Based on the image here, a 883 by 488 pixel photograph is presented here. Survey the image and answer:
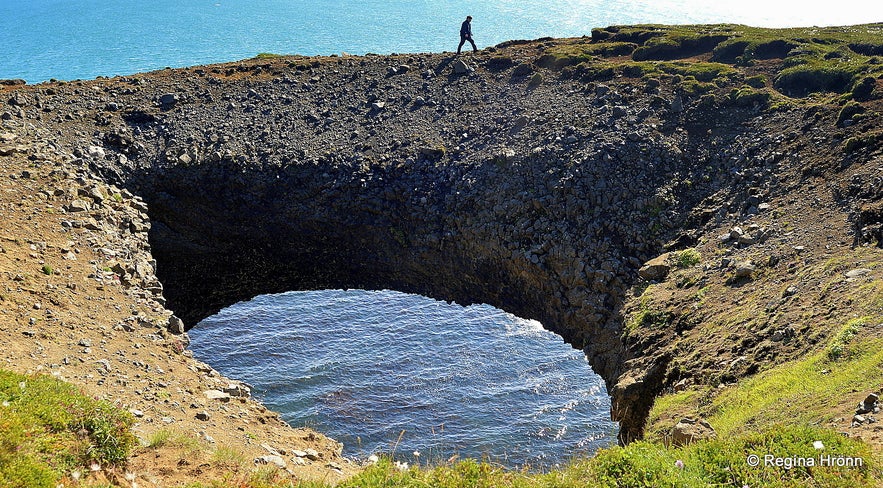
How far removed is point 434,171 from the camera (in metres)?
35.1

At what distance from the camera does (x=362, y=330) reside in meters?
38.3

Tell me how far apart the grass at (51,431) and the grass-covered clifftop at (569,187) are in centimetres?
359

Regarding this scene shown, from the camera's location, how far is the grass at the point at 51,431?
34.0 feet

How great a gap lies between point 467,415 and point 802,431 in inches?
854

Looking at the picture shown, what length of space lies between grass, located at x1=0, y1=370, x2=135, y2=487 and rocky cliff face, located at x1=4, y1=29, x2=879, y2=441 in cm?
1761

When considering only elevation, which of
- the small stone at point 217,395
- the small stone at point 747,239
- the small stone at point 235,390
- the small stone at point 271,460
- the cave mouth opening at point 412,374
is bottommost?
the cave mouth opening at point 412,374

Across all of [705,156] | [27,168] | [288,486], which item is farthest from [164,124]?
[288,486]

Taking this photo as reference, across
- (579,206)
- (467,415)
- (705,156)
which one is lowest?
(467,415)

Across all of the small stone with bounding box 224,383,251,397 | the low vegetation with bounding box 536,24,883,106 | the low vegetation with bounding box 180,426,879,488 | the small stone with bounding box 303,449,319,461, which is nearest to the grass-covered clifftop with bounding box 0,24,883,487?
the low vegetation with bounding box 536,24,883,106

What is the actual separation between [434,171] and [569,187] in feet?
23.4

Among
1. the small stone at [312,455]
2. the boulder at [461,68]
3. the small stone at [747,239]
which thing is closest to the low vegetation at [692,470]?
the small stone at [312,455]

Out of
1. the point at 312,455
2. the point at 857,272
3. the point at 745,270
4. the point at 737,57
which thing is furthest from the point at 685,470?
the point at 737,57

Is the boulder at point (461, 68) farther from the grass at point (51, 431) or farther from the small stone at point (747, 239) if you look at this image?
the grass at point (51, 431)

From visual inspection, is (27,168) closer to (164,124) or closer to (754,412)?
(164,124)
